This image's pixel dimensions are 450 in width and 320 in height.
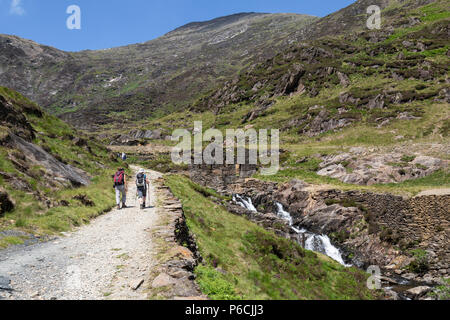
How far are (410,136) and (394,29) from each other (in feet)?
245

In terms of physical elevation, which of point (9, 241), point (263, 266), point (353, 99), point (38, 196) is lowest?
point (263, 266)

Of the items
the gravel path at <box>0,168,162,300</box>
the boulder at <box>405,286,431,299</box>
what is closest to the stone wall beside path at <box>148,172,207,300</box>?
the gravel path at <box>0,168,162,300</box>

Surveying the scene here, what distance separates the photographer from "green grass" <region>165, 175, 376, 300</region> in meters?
10.5

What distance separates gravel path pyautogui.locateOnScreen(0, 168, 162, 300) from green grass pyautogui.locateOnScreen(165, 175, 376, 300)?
1995 millimetres

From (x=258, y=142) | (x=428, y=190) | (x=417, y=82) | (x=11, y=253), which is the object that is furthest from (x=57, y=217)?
(x=417, y=82)

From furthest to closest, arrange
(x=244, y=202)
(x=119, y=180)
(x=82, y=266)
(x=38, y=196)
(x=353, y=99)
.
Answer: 1. (x=353, y=99)
2. (x=244, y=202)
3. (x=119, y=180)
4. (x=38, y=196)
5. (x=82, y=266)

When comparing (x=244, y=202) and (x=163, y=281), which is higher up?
(x=163, y=281)

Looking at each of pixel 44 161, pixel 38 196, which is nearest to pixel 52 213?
pixel 38 196

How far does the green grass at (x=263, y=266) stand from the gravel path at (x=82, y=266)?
6.55ft

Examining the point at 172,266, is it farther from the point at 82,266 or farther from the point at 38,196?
the point at 38,196

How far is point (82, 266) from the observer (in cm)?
693

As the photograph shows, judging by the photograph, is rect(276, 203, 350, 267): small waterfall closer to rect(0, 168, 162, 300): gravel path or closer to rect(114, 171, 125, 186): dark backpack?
rect(114, 171, 125, 186): dark backpack

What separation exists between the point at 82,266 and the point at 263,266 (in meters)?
8.35

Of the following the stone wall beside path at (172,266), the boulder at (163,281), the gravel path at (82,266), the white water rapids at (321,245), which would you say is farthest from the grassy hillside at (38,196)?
the white water rapids at (321,245)
